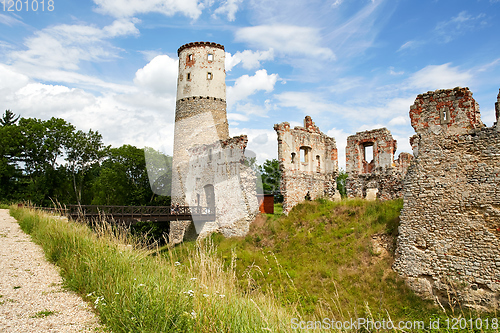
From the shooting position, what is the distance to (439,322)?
28.3ft

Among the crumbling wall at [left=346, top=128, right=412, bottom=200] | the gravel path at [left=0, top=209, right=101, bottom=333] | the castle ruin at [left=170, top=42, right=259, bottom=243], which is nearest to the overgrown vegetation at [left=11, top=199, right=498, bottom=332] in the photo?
the gravel path at [left=0, top=209, right=101, bottom=333]

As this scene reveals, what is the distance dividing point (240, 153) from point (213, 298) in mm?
13943

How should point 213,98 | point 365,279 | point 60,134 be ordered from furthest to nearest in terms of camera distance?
point 60,134 → point 213,98 → point 365,279

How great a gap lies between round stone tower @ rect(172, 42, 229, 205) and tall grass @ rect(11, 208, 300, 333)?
60.3 ft

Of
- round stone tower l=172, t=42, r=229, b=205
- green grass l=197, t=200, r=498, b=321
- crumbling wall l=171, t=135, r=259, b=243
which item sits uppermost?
round stone tower l=172, t=42, r=229, b=205

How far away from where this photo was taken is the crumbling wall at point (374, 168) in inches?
675

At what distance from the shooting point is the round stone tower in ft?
85.3

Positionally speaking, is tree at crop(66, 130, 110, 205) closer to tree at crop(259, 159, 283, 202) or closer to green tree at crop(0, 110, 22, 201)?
green tree at crop(0, 110, 22, 201)

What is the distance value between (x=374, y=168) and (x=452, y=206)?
8008mm

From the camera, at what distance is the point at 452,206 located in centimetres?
1012

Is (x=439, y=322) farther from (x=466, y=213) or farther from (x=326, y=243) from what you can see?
(x=326, y=243)

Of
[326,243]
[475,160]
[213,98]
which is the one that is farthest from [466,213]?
[213,98]

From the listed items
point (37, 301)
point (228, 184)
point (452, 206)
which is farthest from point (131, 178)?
point (452, 206)

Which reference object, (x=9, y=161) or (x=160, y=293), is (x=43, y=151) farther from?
(x=160, y=293)
